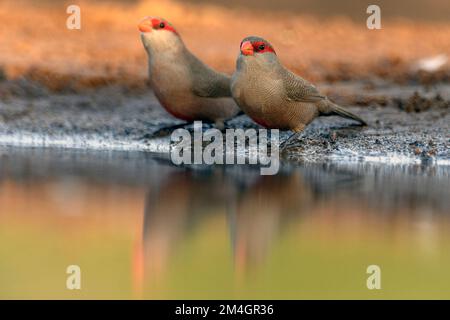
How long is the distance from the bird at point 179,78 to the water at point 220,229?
0.92 metres

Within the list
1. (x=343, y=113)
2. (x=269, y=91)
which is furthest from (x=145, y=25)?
(x=343, y=113)

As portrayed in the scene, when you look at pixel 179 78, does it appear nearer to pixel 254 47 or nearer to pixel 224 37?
pixel 254 47

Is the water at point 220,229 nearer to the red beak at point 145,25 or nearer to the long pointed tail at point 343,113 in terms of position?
the long pointed tail at point 343,113

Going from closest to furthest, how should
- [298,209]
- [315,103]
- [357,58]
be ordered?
[298,209]
[315,103]
[357,58]

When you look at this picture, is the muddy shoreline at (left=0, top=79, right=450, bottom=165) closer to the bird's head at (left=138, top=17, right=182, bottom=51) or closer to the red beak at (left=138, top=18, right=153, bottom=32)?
the bird's head at (left=138, top=17, right=182, bottom=51)

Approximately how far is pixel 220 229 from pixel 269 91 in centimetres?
304

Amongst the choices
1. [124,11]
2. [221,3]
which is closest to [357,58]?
[221,3]

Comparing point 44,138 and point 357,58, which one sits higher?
point 357,58

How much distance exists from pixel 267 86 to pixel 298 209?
2.31 m

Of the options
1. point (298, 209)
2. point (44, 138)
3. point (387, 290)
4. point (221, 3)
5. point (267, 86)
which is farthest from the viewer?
point (221, 3)

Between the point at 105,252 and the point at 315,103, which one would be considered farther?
the point at 315,103

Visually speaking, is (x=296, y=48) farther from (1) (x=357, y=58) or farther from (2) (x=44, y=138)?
(2) (x=44, y=138)

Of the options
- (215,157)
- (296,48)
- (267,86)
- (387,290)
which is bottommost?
(387,290)

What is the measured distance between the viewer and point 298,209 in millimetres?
6410
